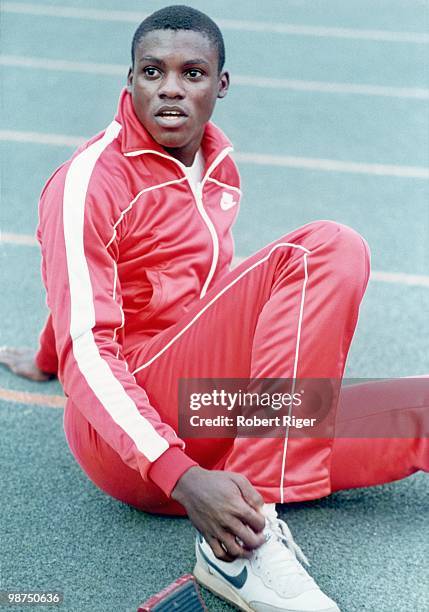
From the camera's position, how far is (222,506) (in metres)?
1.54

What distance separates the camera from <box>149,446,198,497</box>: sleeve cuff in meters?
1.59

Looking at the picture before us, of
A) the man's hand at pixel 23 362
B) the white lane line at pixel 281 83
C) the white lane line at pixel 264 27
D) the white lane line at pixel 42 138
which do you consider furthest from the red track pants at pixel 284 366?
the white lane line at pixel 264 27

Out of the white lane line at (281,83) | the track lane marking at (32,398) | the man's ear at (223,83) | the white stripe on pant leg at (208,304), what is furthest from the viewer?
the white lane line at (281,83)

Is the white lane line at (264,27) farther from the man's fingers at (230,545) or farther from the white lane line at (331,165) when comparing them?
the man's fingers at (230,545)

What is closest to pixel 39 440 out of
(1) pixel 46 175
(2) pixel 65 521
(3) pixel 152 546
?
(2) pixel 65 521

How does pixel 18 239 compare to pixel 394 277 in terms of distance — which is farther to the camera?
pixel 18 239

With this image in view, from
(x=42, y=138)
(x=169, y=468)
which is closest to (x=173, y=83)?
(x=169, y=468)

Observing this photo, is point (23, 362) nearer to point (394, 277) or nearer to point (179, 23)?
point (179, 23)

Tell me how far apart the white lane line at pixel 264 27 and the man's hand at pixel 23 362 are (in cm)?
362

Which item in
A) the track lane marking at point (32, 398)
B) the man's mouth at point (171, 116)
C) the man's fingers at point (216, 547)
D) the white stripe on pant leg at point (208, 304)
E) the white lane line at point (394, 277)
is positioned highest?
the man's mouth at point (171, 116)

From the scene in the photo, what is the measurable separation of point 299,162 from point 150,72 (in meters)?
2.42

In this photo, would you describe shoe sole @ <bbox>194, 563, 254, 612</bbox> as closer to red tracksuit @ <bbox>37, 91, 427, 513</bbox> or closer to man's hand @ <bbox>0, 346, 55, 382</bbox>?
red tracksuit @ <bbox>37, 91, 427, 513</bbox>

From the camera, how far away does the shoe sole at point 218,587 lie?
1.70 m

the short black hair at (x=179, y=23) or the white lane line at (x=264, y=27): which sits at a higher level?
the short black hair at (x=179, y=23)
